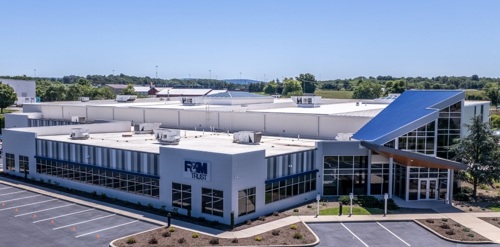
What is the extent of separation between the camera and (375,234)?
35.2 meters

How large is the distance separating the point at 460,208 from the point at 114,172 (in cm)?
3078

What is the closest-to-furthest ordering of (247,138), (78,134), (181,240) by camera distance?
(181,240) < (247,138) < (78,134)

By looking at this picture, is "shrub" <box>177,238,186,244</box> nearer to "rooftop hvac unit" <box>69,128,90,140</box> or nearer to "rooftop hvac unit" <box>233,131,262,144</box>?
"rooftop hvac unit" <box>233,131,262,144</box>

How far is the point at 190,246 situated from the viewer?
31.8 m

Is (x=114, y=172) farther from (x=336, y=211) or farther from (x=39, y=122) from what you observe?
(x=39, y=122)

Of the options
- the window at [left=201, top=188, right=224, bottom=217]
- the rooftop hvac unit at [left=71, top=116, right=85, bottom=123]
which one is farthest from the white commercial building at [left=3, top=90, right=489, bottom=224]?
the rooftop hvac unit at [left=71, top=116, right=85, bottom=123]

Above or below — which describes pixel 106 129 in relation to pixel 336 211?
above

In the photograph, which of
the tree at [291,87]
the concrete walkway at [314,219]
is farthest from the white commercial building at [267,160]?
the tree at [291,87]

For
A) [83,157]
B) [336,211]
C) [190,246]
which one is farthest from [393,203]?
[83,157]

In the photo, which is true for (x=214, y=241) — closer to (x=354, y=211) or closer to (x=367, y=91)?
(x=354, y=211)

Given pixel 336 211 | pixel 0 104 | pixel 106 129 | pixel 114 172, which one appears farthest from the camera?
pixel 0 104

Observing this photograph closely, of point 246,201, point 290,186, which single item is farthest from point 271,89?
point 246,201

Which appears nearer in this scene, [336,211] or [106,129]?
[336,211]

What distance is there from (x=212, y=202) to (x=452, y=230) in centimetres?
1766
